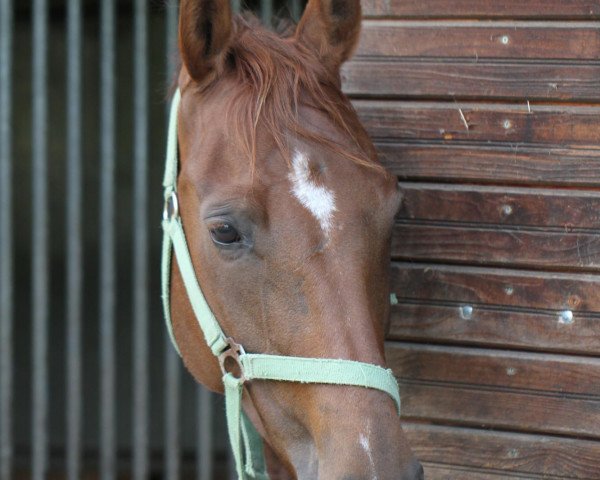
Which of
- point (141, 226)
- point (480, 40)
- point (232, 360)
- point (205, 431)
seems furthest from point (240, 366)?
point (205, 431)

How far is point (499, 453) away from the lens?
173 centimetres

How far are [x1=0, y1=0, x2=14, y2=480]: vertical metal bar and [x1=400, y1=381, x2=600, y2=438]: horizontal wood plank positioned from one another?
1.72 m

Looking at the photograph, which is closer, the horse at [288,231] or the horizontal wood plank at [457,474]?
the horse at [288,231]

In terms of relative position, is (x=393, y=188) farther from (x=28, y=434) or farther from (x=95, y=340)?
(x=95, y=340)

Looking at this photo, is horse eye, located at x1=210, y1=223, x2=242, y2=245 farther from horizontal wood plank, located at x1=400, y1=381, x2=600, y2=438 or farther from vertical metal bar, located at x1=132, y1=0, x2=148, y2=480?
vertical metal bar, located at x1=132, y1=0, x2=148, y2=480

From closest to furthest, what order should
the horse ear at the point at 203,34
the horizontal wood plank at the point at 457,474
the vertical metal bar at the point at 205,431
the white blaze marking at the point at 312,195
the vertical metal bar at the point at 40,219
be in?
the white blaze marking at the point at 312,195
the horse ear at the point at 203,34
the horizontal wood plank at the point at 457,474
the vertical metal bar at the point at 40,219
the vertical metal bar at the point at 205,431

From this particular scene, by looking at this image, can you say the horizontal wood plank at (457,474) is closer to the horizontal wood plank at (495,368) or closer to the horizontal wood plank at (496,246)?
the horizontal wood plank at (495,368)

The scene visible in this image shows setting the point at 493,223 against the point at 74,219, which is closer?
the point at 493,223

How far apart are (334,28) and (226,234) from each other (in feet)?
1.70

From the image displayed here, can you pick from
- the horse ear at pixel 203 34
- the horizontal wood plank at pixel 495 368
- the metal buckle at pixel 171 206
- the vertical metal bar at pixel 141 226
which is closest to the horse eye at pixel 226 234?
the metal buckle at pixel 171 206

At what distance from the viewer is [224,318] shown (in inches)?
57.0

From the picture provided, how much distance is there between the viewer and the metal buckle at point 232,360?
1.41 metres

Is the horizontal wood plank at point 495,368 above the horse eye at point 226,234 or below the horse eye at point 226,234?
below

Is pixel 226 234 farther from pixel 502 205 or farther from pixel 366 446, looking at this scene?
pixel 502 205
